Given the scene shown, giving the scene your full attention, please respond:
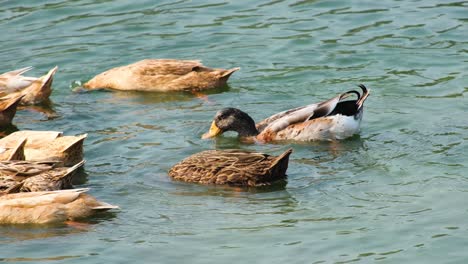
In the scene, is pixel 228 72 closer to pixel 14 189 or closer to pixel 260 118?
pixel 260 118

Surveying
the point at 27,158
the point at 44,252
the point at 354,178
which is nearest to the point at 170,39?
the point at 27,158

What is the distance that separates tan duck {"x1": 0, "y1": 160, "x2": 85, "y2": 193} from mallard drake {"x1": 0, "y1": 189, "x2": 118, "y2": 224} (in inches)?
16.8

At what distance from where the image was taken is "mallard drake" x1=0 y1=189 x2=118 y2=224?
36.2 ft

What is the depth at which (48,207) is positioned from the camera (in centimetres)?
1106

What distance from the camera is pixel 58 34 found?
18375 mm

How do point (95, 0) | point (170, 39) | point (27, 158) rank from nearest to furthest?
point (27, 158) < point (170, 39) < point (95, 0)

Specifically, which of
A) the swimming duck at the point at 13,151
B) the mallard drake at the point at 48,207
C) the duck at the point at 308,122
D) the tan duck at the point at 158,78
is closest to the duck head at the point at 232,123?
the duck at the point at 308,122

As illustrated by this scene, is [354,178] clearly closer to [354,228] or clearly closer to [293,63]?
[354,228]

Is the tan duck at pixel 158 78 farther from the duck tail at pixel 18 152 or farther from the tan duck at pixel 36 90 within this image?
the duck tail at pixel 18 152

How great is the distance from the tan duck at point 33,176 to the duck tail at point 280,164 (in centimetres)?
192

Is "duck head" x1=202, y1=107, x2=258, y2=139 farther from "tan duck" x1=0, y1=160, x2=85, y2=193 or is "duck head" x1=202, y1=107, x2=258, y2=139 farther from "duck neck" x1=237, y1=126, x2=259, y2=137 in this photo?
"tan duck" x1=0, y1=160, x2=85, y2=193

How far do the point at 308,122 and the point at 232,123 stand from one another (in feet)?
2.94

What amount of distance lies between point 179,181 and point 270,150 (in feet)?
5.76

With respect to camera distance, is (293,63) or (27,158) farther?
(293,63)
